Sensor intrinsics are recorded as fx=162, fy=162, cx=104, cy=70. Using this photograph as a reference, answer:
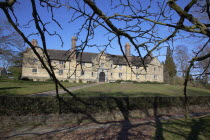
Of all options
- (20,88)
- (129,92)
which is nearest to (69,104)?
(129,92)

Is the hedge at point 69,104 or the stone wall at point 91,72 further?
the stone wall at point 91,72

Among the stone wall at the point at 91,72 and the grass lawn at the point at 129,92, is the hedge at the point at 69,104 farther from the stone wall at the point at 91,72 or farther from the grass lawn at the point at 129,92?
the stone wall at the point at 91,72

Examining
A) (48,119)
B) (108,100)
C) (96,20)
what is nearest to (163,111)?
(108,100)

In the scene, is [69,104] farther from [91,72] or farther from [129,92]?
[91,72]

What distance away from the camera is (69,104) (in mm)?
9789

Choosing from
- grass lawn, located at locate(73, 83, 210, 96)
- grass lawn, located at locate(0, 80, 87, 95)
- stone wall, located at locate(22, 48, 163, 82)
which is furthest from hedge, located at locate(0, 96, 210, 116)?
stone wall, located at locate(22, 48, 163, 82)

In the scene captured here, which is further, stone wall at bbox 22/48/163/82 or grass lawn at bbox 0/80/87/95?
stone wall at bbox 22/48/163/82

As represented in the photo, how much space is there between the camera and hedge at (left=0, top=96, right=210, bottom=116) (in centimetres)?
901

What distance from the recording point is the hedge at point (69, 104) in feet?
29.6

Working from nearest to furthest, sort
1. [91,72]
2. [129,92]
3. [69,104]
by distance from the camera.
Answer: [69,104]
[129,92]
[91,72]

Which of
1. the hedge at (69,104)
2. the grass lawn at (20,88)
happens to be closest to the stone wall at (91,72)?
the grass lawn at (20,88)

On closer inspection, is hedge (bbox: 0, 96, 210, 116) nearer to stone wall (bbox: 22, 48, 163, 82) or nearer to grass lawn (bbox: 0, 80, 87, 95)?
grass lawn (bbox: 0, 80, 87, 95)

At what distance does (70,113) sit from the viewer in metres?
9.84

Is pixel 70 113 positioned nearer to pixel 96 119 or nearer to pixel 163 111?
pixel 96 119
